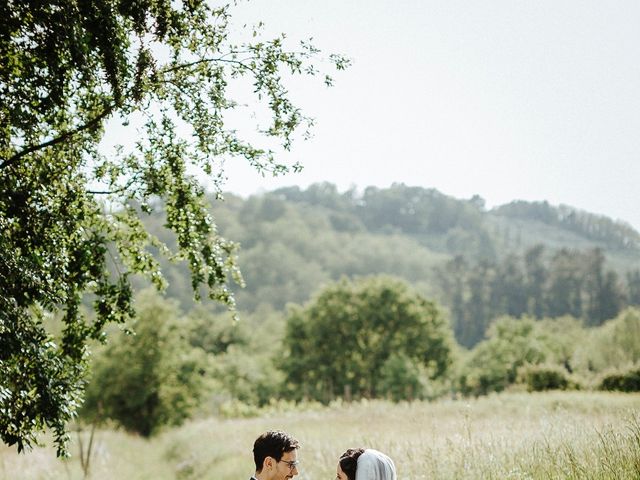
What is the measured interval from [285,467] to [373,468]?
35.4 inches

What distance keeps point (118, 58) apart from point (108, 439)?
72.4 feet

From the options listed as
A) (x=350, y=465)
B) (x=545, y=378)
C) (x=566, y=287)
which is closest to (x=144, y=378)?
(x=545, y=378)

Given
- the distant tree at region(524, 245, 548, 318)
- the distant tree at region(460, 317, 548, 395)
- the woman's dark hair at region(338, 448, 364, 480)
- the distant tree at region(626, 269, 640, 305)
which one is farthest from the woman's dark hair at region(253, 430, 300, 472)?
the distant tree at region(626, 269, 640, 305)

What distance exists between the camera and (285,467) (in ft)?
17.1

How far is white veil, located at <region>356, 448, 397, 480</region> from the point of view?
16.3 ft

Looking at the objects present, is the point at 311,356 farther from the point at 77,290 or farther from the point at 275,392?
the point at 77,290

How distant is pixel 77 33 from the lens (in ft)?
21.5

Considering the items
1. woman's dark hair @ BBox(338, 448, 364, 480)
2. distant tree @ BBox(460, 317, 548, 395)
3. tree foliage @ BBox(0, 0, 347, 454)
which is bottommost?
distant tree @ BBox(460, 317, 548, 395)

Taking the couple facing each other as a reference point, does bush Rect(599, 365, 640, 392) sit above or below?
below

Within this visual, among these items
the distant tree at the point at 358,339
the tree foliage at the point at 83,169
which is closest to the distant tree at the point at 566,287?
the distant tree at the point at 358,339

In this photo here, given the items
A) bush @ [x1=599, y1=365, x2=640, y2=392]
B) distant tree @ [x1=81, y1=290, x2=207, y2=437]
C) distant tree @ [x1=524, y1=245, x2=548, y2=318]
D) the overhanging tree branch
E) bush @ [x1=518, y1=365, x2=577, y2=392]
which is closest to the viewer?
the overhanging tree branch

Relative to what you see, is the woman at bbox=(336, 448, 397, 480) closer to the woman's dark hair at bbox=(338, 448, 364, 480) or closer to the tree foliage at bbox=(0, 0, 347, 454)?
the woman's dark hair at bbox=(338, 448, 364, 480)

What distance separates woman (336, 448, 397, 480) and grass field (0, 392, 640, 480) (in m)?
2.89

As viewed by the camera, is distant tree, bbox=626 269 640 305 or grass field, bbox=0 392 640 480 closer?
grass field, bbox=0 392 640 480
